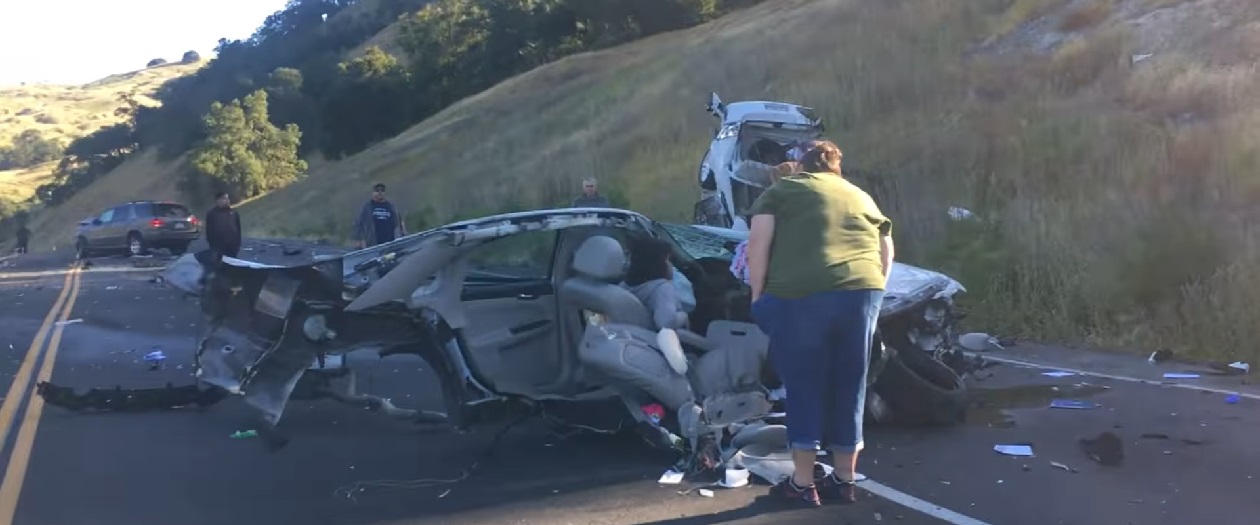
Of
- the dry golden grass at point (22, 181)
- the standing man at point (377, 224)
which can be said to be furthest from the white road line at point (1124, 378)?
the dry golden grass at point (22, 181)

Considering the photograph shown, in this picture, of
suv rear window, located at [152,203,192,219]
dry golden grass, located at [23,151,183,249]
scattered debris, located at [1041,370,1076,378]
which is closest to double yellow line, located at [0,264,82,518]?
scattered debris, located at [1041,370,1076,378]

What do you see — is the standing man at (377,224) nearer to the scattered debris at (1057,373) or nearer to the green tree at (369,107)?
the scattered debris at (1057,373)

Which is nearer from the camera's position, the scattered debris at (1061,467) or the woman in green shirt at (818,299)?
the woman in green shirt at (818,299)

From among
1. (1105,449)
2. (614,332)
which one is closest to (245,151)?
(614,332)

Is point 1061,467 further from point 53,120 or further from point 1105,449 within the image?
point 53,120

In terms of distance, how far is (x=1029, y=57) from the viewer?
2686cm

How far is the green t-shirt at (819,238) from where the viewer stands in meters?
6.26

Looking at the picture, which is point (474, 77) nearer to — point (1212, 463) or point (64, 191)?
point (64, 191)

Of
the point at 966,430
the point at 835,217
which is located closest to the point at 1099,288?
the point at 966,430

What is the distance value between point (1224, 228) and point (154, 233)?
1099 inches

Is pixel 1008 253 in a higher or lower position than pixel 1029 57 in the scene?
lower

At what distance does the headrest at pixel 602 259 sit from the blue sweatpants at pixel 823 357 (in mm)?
1725

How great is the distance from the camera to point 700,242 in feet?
28.4

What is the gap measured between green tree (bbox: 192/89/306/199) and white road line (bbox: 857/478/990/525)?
6740 centimetres
